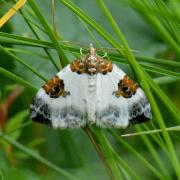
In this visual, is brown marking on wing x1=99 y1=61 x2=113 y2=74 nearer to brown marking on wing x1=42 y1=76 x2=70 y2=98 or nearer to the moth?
the moth

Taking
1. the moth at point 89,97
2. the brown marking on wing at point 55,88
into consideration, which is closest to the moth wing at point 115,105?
the moth at point 89,97

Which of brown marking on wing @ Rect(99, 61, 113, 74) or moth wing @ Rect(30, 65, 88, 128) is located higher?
brown marking on wing @ Rect(99, 61, 113, 74)

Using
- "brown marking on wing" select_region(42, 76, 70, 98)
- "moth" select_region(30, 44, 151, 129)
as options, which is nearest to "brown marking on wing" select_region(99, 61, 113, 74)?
"moth" select_region(30, 44, 151, 129)

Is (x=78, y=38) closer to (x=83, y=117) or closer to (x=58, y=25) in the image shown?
(x=58, y=25)

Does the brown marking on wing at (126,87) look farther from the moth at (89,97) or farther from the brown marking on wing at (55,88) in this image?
the brown marking on wing at (55,88)

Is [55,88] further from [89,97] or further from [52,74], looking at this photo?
[52,74]

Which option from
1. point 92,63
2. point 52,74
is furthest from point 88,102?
point 52,74

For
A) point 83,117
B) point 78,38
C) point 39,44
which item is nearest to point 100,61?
point 83,117
